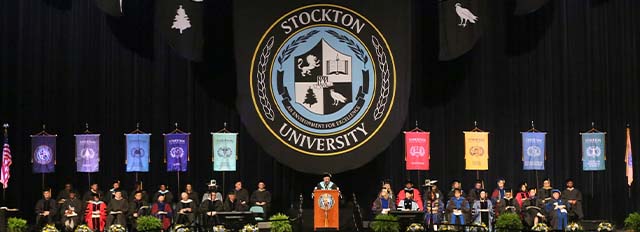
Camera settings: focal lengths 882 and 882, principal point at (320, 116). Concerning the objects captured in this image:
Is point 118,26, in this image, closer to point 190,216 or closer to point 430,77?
point 190,216

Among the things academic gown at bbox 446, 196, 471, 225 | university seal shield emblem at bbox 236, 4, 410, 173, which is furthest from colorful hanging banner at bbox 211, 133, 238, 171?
academic gown at bbox 446, 196, 471, 225

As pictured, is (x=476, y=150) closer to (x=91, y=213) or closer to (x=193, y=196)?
(x=193, y=196)

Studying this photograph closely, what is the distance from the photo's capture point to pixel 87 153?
27.1m

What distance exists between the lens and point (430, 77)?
28156 millimetres

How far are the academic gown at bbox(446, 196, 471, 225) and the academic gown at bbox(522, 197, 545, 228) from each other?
1806mm

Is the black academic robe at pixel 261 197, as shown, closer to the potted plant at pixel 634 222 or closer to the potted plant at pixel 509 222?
the potted plant at pixel 509 222

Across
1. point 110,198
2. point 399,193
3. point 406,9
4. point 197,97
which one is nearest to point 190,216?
point 110,198

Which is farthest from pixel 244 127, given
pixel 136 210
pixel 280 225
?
pixel 280 225

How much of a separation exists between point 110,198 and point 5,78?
564cm

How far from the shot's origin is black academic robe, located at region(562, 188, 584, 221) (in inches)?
994

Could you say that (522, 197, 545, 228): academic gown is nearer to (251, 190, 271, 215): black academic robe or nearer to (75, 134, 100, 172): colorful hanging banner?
(251, 190, 271, 215): black academic robe

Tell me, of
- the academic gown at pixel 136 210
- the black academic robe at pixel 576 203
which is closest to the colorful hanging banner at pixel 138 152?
the academic gown at pixel 136 210

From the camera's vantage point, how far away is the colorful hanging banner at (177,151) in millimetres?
27047

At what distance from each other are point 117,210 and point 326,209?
6390 mm
